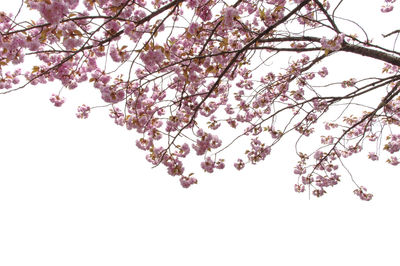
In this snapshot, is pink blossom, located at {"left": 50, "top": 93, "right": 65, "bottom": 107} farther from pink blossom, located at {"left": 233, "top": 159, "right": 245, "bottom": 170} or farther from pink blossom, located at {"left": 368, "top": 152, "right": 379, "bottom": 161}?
pink blossom, located at {"left": 368, "top": 152, "right": 379, "bottom": 161}

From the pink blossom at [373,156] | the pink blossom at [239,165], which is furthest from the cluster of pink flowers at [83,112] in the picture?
the pink blossom at [373,156]

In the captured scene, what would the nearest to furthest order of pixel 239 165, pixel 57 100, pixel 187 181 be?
1. pixel 187 181
2. pixel 57 100
3. pixel 239 165

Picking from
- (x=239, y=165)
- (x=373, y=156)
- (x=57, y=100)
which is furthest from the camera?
(x=373, y=156)

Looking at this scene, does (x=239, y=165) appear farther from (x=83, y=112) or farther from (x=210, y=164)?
(x=83, y=112)

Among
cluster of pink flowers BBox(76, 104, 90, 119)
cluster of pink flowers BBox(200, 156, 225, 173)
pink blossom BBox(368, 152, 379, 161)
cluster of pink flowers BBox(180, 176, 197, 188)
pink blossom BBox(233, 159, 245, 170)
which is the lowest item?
cluster of pink flowers BBox(180, 176, 197, 188)

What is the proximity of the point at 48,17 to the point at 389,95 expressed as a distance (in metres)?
4.64

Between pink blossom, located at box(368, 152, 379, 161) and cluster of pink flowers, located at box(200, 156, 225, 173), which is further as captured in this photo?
pink blossom, located at box(368, 152, 379, 161)

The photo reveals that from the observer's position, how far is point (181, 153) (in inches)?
157

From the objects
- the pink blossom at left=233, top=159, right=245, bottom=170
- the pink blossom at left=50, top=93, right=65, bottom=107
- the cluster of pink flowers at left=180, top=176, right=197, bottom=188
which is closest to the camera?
the cluster of pink flowers at left=180, top=176, right=197, bottom=188

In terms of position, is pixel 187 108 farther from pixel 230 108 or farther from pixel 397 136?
pixel 397 136

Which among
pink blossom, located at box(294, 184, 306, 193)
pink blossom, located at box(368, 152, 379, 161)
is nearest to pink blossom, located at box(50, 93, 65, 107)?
pink blossom, located at box(294, 184, 306, 193)

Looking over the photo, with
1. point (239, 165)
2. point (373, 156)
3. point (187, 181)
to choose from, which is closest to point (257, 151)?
point (239, 165)

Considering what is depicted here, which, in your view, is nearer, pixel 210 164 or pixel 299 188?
pixel 210 164

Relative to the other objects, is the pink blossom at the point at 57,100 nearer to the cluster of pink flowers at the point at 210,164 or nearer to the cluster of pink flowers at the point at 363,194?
the cluster of pink flowers at the point at 210,164
